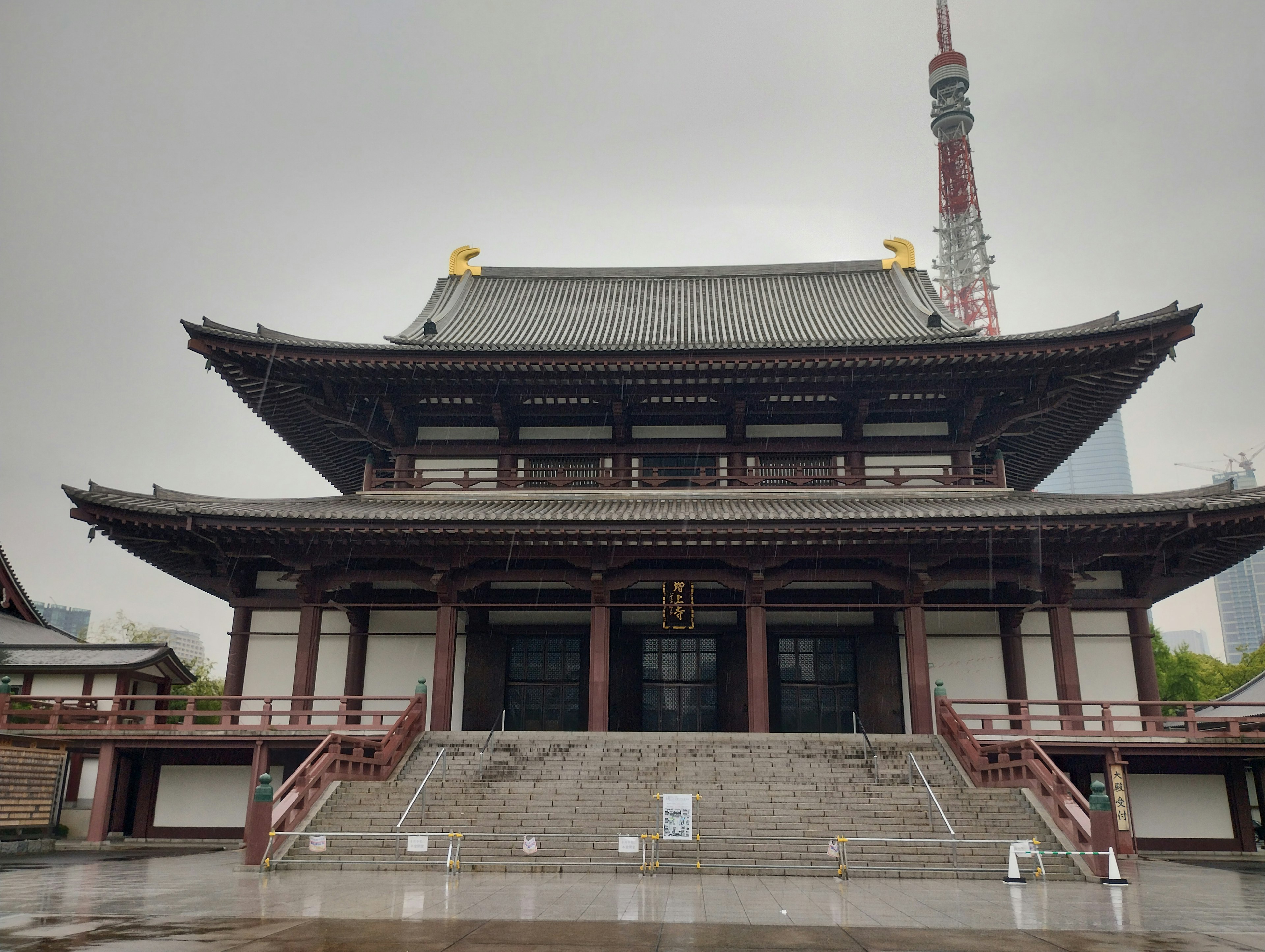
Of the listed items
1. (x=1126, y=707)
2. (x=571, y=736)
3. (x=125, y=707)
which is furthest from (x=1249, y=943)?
(x=125, y=707)

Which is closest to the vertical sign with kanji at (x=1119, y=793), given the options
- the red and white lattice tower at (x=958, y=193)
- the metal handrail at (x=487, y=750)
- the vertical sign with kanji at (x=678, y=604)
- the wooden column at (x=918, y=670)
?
the wooden column at (x=918, y=670)

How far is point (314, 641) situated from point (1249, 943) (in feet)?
62.4

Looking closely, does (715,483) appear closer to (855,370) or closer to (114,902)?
(855,370)

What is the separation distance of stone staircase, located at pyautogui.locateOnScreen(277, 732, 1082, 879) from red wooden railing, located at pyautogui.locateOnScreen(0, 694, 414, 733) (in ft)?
6.96

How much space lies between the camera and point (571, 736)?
1972cm

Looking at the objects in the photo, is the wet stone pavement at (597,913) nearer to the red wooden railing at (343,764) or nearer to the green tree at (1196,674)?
the red wooden railing at (343,764)

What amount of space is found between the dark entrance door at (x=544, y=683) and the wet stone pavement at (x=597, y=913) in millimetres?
9084

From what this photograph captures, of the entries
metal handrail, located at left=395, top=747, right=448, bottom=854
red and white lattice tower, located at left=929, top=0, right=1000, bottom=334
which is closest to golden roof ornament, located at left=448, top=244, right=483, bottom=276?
metal handrail, located at left=395, top=747, right=448, bottom=854

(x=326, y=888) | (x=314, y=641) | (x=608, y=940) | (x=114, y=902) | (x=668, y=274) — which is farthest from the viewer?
(x=668, y=274)

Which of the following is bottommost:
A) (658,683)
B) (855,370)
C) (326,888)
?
(326,888)

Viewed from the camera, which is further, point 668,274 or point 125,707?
point 668,274

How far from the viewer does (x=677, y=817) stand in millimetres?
14633

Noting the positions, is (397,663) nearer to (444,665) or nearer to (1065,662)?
(444,665)

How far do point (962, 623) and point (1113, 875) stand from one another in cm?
987
